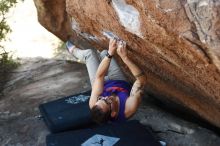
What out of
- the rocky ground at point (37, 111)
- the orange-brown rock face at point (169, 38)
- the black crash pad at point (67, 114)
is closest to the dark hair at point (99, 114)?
the black crash pad at point (67, 114)

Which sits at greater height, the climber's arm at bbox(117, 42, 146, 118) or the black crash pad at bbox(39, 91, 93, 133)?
the climber's arm at bbox(117, 42, 146, 118)

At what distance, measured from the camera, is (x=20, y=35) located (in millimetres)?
14836

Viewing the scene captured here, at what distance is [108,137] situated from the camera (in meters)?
4.85

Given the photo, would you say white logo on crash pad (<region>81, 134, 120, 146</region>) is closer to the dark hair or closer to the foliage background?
the dark hair

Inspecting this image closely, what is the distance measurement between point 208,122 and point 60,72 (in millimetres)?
3572

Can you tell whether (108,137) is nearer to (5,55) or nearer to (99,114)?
(99,114)

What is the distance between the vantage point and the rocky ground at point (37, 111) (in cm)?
550

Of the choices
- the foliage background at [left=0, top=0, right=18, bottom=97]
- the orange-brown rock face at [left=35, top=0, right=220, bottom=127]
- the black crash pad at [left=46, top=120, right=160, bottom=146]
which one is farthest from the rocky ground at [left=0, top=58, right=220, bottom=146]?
the black crash pad at [left=46, top=120, right=160, bottom=146]

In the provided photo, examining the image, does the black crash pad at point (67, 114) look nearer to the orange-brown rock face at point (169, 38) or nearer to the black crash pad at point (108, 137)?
the black crash pad at point (108, 137)

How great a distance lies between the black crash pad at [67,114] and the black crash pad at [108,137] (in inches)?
8.3

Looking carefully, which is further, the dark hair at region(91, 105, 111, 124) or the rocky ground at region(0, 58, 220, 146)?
the rocky ground at region(0, 58, 220, 146)

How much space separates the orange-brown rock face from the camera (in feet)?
10.9

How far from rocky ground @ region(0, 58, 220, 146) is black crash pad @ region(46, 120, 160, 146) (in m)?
0.49

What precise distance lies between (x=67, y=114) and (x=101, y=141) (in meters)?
0.88
